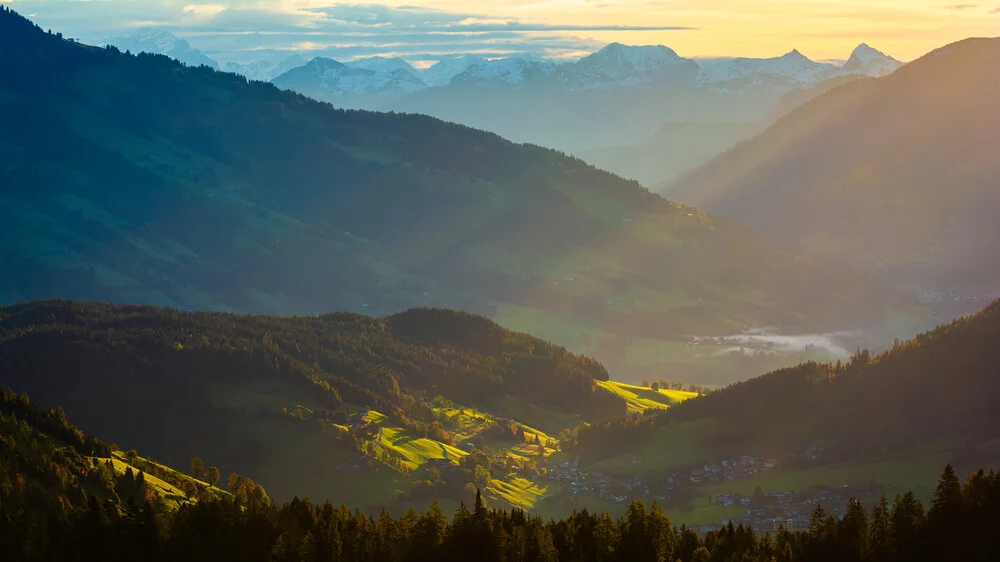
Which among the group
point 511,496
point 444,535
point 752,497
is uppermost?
point 444,535

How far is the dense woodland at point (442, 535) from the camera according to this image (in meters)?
105

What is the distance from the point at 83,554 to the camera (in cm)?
10388

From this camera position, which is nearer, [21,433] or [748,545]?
[748,545]

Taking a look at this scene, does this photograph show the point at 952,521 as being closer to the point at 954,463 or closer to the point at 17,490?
the point at 954,463

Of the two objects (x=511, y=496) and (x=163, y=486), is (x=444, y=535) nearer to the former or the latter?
(x=163, y=486)

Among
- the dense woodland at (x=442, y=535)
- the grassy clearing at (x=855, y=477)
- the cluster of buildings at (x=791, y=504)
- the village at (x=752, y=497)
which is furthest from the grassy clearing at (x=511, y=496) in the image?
the dense woodland at (x=442, y=535)

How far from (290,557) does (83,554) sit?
19.5 m

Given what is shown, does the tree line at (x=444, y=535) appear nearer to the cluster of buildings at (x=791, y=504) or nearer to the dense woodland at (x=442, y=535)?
the dense woodland at (x=442, y=535)

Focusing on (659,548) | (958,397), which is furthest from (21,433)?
(958,397)

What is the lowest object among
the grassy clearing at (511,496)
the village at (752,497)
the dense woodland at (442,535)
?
the grassy clearing at (511,496)

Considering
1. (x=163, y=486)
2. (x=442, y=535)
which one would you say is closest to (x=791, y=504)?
(x=442, y=535)

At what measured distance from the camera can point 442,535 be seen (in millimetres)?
111438

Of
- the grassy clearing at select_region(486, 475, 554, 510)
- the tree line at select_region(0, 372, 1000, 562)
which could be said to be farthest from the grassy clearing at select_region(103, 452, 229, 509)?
the grassy clearing at select_region(486, 475, 554, 510)

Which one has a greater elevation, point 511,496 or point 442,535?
point 442,535
